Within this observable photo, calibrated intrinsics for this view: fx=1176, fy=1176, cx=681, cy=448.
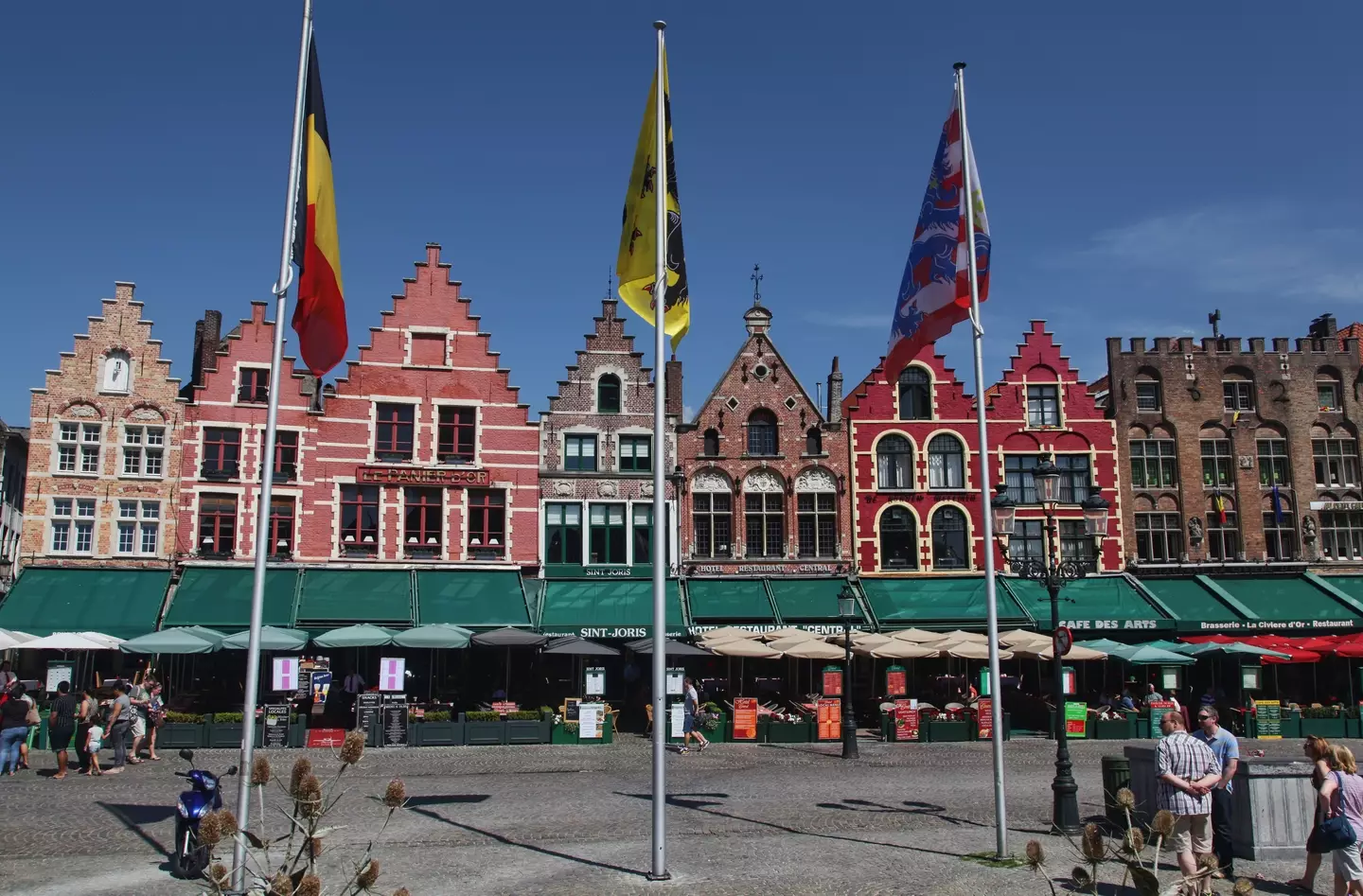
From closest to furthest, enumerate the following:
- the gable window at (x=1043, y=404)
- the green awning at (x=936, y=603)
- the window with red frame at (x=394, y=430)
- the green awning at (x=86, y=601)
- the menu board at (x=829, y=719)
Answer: the menu board at (x=829, y=719)
the green awning at (x=86, y=601)
the green awning at (x=936, y=603)
the window with red frame at (x=394, y=430)
the gable window at (x=1043, y=404)

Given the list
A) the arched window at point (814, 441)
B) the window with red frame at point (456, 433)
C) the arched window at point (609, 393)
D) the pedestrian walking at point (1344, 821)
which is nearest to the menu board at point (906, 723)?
the arched window at point (814, 441)

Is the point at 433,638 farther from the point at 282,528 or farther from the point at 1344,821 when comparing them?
the point at 1344,821

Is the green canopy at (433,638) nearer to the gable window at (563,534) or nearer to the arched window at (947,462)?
the gable window at (563,534)

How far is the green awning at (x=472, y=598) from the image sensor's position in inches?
1215

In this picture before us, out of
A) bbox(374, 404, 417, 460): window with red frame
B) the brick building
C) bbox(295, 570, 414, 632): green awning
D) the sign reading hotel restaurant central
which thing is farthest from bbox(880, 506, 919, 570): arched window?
bbox(374, 404, 417, 460): window with red frame

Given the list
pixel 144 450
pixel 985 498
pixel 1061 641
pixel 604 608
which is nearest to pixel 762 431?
pixel 604 608

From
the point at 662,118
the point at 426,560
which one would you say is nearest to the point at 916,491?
the point at 426,560

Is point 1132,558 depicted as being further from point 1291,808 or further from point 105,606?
point 105,606

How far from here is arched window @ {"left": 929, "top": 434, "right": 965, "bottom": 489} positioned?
36094 millimetres

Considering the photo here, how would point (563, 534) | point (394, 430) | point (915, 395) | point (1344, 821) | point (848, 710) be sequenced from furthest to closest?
point (915, 395), point (563, 534), point (394, 430), point (848, 710), point (1344, 821)

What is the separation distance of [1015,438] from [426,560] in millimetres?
18191

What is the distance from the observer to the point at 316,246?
12.8 meters

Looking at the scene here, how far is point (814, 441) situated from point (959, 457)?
457 centimetres

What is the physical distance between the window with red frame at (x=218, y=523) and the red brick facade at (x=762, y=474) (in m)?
12.6
